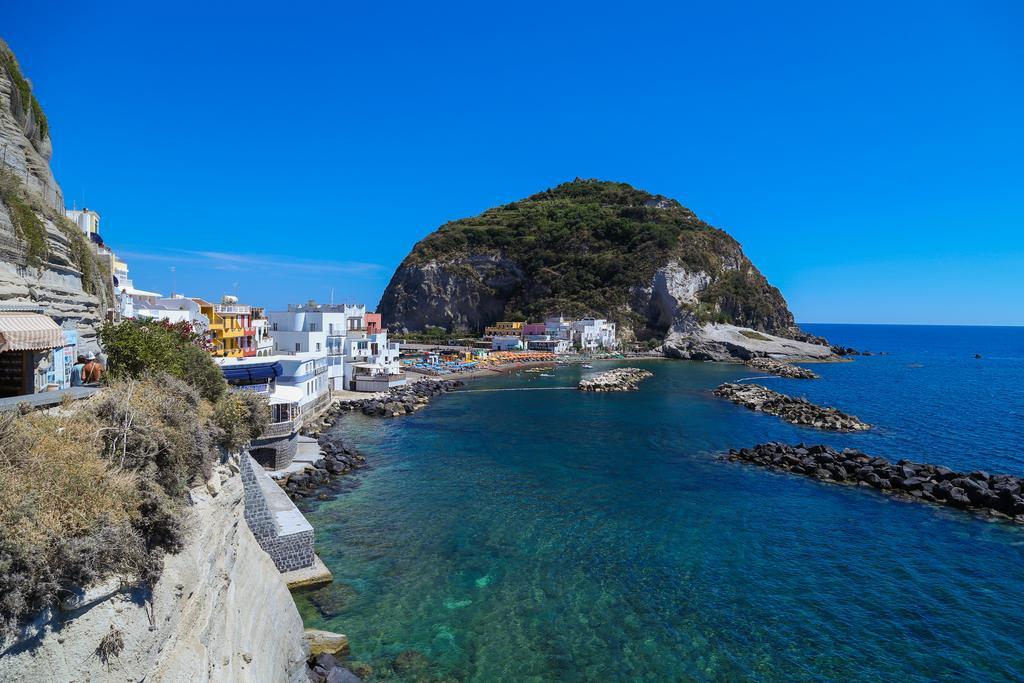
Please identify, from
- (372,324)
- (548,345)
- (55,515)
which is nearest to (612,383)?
(372,324)

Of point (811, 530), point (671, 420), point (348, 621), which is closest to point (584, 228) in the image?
point (671, 420)

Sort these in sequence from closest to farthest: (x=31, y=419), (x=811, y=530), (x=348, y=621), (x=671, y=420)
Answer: (x=31, y=419), (x=348, y=621), (x=811, y=530), (x=671, y=420)

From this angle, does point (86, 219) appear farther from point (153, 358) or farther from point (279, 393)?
point (153, 358)

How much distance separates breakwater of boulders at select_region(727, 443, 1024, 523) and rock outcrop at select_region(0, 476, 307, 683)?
26.4 metres

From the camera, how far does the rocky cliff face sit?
13797 millimetres

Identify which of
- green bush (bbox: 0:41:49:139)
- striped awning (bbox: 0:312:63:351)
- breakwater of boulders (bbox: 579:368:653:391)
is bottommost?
breakwater of boulders (bbox: 579:368:653:391)

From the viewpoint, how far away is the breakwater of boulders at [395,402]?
44.3 metres

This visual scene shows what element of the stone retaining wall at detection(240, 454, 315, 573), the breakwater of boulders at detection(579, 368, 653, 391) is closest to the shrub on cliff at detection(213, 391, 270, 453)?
the stone retaining wall at detection(240, 454, 315, 573)

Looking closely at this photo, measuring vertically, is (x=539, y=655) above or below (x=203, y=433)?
below

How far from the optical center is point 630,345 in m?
115

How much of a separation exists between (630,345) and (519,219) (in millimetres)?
55802

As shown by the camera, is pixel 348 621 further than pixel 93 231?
No

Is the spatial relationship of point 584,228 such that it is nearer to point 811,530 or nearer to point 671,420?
point 671,420

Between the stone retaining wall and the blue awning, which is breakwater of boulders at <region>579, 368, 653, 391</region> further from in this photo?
the stone retaining wall
